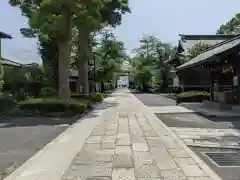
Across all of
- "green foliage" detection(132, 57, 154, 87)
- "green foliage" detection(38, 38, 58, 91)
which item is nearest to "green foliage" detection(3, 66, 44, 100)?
"green foliage" detection(38, 38, 58, 91)

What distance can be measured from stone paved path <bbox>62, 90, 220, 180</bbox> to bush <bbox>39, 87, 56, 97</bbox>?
64.9ft

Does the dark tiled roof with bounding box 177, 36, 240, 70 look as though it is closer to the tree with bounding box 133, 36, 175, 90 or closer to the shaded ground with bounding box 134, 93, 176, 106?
the shaded ground with bounding box 134, 93, 176, 106

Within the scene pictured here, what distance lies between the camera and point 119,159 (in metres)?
8.38

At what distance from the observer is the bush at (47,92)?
31688 millimetres

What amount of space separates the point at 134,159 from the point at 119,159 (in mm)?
344

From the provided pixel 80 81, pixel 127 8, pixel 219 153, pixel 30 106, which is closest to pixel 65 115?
pixel 30 106

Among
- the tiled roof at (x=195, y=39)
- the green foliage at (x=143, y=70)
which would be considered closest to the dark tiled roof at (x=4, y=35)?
the tiled roof at (x=195, y=39)

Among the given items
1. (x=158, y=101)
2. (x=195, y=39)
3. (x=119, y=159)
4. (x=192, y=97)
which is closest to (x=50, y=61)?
(x=158, y=101)

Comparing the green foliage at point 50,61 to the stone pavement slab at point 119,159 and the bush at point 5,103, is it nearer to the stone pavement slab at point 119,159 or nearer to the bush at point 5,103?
the bush at point 5,103

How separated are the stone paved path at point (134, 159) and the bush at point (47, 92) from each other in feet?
64.9

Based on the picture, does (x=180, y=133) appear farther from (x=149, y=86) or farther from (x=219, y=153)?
(x=149, y=86)

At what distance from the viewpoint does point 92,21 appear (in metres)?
22.8

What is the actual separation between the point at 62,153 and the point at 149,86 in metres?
61.8

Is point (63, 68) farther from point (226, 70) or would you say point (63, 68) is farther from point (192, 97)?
point (192, 97)
